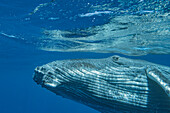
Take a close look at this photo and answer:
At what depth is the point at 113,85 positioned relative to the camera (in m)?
2.14

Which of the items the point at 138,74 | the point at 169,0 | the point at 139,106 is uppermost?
the point at 169,0

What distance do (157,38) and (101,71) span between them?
40.7 feet

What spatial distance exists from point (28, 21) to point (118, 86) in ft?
34.4

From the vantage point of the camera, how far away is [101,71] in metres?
2.24

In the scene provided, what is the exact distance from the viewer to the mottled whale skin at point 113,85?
77.8 inches

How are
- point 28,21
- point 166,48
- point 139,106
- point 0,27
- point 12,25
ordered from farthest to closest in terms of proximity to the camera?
point 166,48
point 0,27
point 12,25
point 28,21
point 139,106

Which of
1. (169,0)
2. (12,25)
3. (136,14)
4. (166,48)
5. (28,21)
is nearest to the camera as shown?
(169,0)

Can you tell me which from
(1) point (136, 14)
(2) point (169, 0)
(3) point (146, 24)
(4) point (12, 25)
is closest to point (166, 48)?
(3) point (146, 24)

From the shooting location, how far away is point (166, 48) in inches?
612

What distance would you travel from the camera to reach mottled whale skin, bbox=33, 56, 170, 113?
198 centimetres

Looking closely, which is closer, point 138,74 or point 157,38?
point 138,74

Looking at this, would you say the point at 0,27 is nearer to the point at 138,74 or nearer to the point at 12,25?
the point at 12,25

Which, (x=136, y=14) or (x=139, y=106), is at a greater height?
(x=136, y=14)

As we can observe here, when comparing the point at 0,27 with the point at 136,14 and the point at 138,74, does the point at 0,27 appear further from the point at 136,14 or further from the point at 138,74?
the point at 138,74
